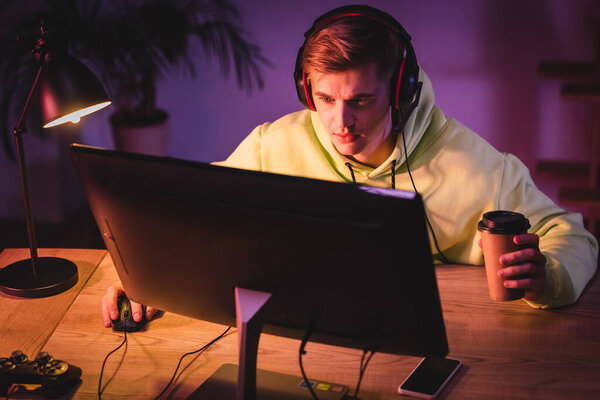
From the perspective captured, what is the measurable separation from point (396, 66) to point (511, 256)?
1.77ft

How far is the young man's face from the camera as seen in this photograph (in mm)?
1630

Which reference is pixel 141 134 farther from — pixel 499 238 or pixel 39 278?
pixel 499 238

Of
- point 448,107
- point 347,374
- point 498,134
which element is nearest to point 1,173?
point 448,107

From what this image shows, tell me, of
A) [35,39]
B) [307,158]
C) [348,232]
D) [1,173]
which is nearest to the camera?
[348,232]

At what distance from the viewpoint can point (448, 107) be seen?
12.0 ft

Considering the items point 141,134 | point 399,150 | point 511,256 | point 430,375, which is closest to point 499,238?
point 511,256

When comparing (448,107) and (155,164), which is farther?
(448,107)

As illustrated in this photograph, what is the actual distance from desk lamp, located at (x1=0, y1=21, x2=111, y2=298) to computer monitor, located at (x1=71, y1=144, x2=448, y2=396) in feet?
1.30

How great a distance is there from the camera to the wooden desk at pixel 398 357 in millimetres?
1244

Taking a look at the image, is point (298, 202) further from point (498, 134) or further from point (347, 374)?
point (498, 134)

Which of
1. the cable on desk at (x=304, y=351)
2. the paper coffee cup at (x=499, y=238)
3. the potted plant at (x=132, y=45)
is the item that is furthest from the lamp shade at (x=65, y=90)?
the potted plant at (x=132, y=45)

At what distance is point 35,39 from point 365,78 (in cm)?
71

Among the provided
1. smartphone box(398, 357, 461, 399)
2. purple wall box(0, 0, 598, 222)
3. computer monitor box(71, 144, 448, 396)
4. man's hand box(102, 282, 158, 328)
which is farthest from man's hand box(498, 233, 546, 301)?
purple wall box(0, 0, 598, 222)

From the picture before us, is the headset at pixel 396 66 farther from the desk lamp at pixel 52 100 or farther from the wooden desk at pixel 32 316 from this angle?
the wooden desk at pixel 32 316
